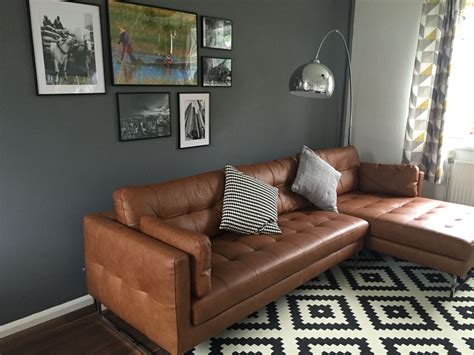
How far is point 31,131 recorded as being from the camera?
87.7 inches

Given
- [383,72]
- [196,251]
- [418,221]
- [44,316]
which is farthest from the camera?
[383,72]

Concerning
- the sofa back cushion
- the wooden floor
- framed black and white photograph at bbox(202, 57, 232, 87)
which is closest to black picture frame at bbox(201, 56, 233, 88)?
framed black and white photograph at bbox(202, 57, 232, 87)

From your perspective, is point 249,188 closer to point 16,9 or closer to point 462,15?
point 16,9

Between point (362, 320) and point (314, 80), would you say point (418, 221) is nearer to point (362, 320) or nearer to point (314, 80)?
point (362, 320)

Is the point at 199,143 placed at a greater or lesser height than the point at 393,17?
lesser

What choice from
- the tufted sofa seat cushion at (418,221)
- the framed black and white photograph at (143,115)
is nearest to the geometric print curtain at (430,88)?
the tufted sofa seat cushion at (418,221)

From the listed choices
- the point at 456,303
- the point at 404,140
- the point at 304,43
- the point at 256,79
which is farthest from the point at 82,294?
the point at 404,140

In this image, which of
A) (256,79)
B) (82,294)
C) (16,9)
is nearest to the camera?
(16,9)

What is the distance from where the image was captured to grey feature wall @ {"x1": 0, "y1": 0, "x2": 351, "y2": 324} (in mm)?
2166

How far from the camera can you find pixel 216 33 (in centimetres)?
311

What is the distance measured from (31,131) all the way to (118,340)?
1.28 meters

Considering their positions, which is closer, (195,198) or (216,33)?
(195,198)

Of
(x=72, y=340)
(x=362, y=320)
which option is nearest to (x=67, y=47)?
(x=72, y=340)

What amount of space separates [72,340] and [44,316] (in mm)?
297
